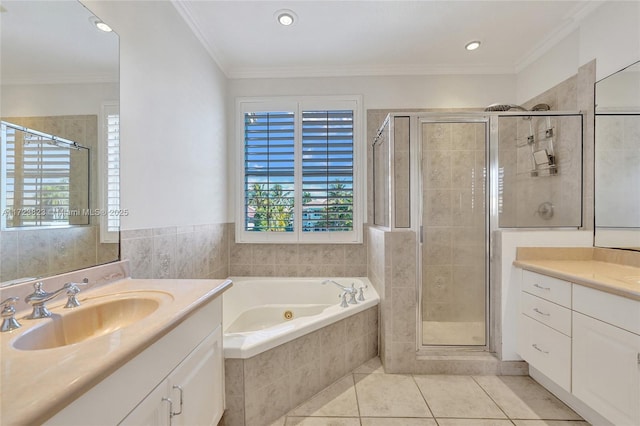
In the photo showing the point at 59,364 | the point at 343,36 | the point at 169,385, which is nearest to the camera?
the point at 59,364

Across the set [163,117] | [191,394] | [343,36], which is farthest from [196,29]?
[191,394]

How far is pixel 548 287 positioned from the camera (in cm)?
168

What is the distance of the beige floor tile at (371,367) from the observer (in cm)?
206

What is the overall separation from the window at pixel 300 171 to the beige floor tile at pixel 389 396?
1.24m

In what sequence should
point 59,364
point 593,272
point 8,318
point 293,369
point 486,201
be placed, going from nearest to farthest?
point 59,364
point 8,318
point 593,272
point 293,369
point 486,201

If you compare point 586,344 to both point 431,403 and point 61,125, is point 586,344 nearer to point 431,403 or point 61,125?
point 431,403

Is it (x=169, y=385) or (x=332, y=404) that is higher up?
(x=169, y=385)

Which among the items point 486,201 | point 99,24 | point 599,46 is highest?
point 599,46

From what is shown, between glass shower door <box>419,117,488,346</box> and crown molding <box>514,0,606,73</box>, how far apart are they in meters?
0.95

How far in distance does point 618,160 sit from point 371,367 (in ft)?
7.33

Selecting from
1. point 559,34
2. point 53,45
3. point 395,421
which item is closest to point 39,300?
point 53,45

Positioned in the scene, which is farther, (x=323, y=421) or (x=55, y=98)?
(x=323, y=421)

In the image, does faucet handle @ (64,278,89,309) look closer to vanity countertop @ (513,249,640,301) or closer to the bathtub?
the bathtub

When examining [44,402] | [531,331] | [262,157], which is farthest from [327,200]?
[44,402]
